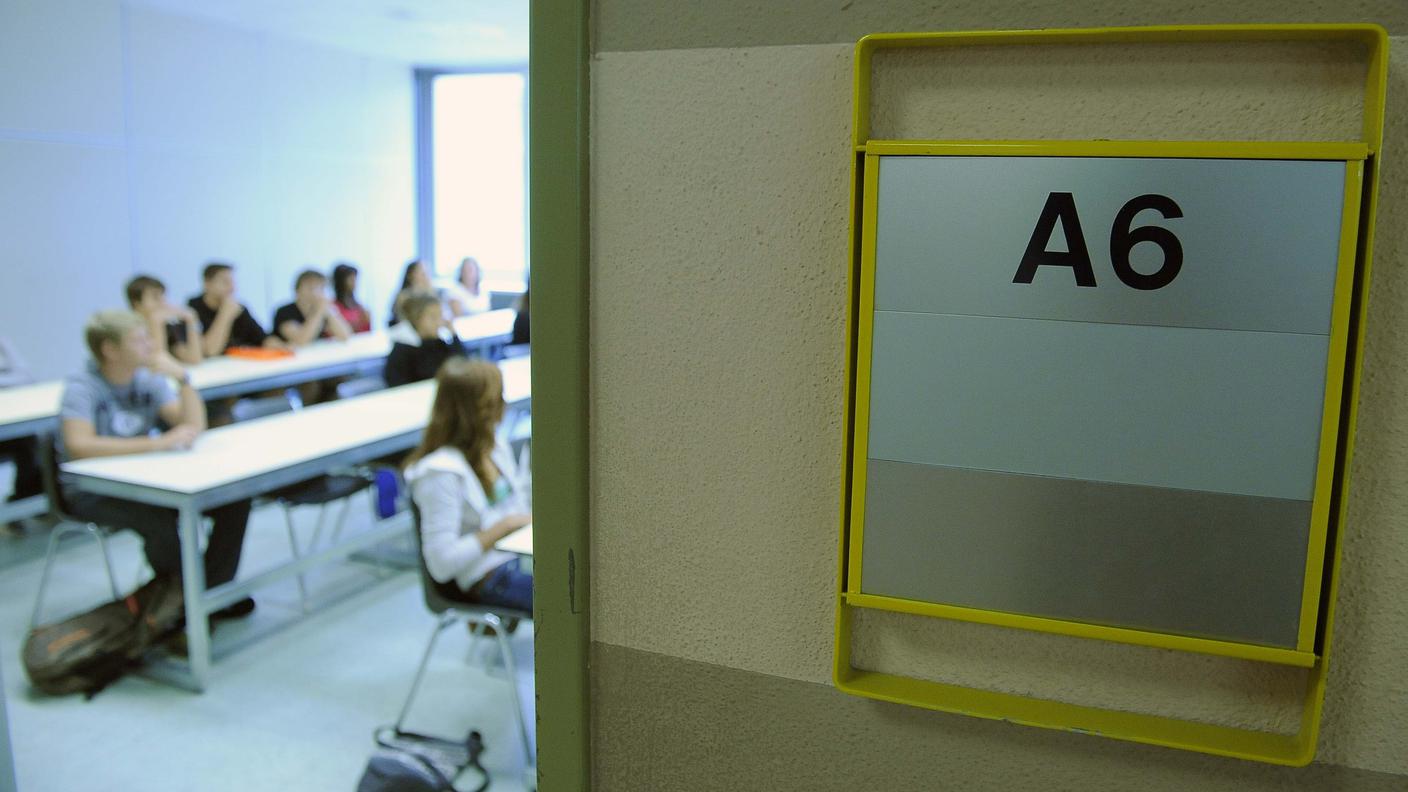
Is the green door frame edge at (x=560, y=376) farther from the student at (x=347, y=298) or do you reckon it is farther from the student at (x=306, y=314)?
the student at (x=347, y=298)

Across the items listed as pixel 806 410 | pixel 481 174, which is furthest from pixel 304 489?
pixel 481 174

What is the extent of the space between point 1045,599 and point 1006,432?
0.54 feet

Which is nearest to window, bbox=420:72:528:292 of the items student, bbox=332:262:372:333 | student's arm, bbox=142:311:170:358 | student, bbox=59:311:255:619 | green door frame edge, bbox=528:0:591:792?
student, bbox=332:262:372:333

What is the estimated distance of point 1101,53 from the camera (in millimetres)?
874

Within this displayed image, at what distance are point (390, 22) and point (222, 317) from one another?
127 inches

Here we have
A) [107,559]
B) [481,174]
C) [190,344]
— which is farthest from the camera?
[481,174]

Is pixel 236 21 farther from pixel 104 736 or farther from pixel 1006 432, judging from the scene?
pixel 1006 432

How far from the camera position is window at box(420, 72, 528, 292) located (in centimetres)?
1010

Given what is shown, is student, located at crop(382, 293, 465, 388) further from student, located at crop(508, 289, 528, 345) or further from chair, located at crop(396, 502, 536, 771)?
chair, located at crop(396, 502, 536, 771)

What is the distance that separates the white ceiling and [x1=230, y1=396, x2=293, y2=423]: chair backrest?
3695 mm

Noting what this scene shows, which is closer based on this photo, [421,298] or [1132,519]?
[1132,519]

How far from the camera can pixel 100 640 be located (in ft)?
11.1

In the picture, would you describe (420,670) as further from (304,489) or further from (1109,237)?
(1109,237)

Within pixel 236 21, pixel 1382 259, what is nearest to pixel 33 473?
pixel 236 21
